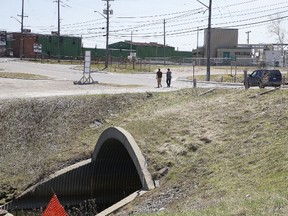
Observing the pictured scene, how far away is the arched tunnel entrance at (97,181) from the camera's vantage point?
21.7 metres

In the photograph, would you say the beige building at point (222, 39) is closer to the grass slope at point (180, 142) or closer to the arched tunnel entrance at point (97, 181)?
the grass slope at point (180, 142)

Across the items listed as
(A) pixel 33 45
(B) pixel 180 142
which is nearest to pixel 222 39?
Answer: (A) pixel 33 45

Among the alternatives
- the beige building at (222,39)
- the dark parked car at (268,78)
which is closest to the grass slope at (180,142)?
the dark parked car at (268,78)

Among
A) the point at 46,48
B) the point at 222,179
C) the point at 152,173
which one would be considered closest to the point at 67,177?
the point at 152,173

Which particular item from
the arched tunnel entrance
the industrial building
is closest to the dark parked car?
the arched tunnel entrance

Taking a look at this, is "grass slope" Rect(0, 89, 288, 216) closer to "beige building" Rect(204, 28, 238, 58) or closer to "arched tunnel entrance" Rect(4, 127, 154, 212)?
"arched tunnel entrance" Rect(4, 127, 154, 212)

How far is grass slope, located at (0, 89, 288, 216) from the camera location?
1323 cm

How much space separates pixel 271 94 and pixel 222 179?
9.83m

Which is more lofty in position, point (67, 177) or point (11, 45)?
point (11, 45)

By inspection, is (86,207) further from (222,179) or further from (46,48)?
(46,48)

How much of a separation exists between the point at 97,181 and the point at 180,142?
4.59 metres

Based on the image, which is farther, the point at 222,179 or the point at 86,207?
the point at 86,207

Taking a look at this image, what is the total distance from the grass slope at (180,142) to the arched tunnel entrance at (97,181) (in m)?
0.75

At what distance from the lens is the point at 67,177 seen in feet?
73.2
